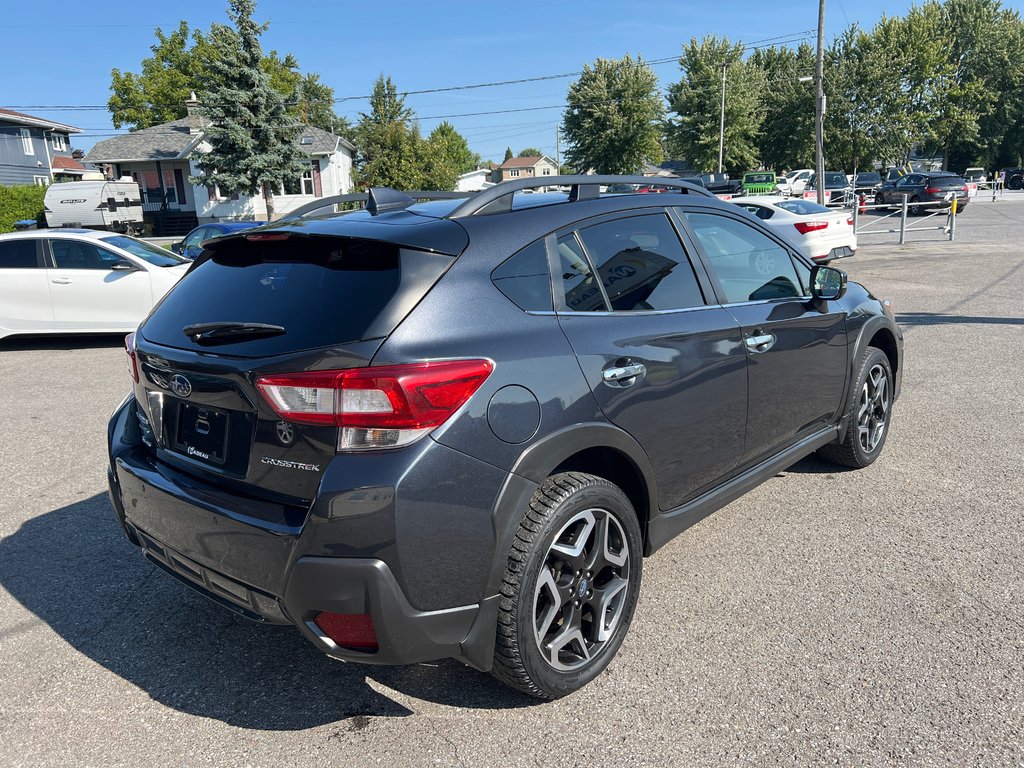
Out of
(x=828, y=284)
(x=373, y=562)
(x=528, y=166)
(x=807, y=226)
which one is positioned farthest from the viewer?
(x=528, y=166)

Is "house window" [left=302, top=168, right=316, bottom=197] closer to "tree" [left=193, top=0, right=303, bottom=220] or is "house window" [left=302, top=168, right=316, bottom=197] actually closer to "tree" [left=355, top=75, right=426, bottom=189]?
"tree" [left=355, top=75, right=426, bottom=189]

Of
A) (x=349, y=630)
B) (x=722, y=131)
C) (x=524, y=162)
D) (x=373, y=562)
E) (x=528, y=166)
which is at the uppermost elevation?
(x=524, y=162)

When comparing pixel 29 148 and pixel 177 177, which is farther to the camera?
pixel 29 148

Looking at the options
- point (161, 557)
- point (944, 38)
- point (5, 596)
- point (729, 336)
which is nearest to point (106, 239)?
point (5, 596)

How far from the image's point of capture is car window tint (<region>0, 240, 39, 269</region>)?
32.6ft

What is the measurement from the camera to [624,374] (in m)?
2.86

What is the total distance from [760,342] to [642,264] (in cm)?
75

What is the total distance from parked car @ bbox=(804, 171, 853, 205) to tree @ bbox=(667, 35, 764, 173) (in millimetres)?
15821

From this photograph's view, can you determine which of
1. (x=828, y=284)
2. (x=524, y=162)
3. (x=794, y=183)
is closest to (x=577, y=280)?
(x=828, y=284)

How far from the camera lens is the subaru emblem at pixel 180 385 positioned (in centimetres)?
265

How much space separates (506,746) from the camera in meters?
2.55

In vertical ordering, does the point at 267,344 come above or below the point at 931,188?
above

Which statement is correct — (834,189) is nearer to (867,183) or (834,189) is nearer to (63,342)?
(867,183)

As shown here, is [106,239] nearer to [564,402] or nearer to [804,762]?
[564,402]
